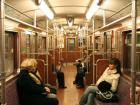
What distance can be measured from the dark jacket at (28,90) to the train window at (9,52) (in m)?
1.22

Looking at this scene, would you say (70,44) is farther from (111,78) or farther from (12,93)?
(12,93)

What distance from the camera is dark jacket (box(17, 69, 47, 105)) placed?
4.32 m

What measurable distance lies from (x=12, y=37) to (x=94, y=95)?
2.36m

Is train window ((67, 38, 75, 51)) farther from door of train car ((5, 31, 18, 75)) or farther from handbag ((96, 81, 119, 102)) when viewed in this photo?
handbag ((96, 81, 119, 102))

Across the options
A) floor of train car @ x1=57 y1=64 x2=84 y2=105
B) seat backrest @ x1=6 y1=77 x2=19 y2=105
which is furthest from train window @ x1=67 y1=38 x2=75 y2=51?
seat backrest @ x1=6 y1=77 x2=19 y2=105

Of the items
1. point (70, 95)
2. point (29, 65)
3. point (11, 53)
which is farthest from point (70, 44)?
point (29, 65)

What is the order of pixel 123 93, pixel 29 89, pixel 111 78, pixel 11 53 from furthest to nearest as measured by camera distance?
1. pixel 11 53
2. pixel 111 78
3. pixel 123 93
4. pixel 29 89

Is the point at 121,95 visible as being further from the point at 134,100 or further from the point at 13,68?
the point at 13,68

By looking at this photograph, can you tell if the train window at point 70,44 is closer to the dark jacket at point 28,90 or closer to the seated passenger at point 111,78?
the seated passenger at point 111,78

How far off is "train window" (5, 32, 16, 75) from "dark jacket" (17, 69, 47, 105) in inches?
48.1

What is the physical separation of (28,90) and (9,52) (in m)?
1.57

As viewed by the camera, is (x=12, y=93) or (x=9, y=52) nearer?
(x=12, y=93)

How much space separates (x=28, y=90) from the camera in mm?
4387

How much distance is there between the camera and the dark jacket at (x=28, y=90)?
4.32 metres
